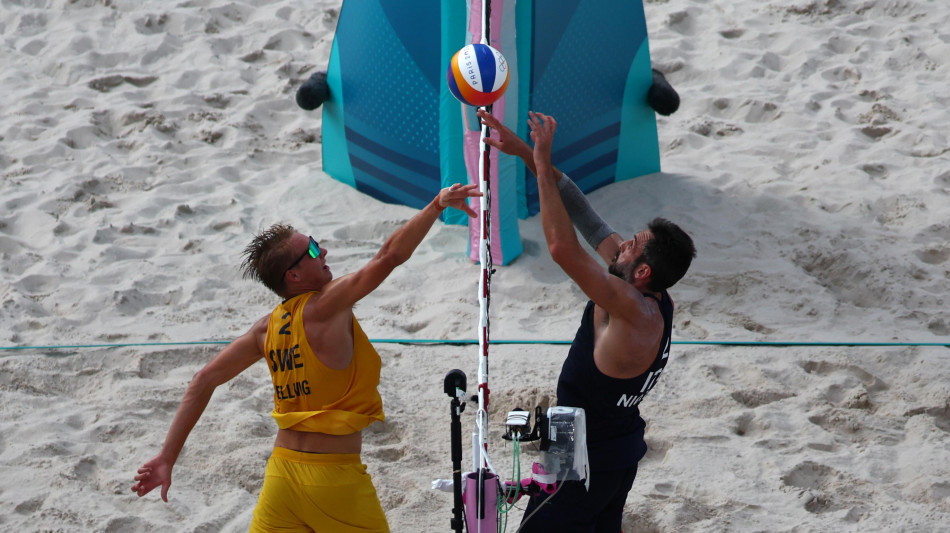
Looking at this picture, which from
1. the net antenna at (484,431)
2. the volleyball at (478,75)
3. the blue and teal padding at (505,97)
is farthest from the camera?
the blue and teal padding at (505,97)

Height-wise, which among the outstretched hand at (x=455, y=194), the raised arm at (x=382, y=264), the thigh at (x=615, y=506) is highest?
the outstretched hand at (x=455, y=194)

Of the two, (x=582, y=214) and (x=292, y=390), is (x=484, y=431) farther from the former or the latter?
(x=582, y=214)

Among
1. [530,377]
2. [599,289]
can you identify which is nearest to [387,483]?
[530,377]

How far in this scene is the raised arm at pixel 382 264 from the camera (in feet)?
8.82

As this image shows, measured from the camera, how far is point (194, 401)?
9.48ft

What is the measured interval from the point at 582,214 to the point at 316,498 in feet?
3.91

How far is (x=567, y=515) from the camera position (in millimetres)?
2857

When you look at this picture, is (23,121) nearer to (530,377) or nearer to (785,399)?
(530,377)

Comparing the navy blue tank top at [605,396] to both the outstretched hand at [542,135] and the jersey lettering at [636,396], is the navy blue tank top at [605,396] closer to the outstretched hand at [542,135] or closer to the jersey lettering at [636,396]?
the jersey lettering at [636,396]

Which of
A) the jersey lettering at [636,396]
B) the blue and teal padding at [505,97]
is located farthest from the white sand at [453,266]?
the jersey lettering at [636,396]

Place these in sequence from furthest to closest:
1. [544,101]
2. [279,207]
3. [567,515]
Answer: [279,207], [544,101], [567,515]

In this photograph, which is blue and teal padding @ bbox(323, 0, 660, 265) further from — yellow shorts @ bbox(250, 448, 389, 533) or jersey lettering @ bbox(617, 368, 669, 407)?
yellow shorts @ bbox(250, 448, 389, 533)

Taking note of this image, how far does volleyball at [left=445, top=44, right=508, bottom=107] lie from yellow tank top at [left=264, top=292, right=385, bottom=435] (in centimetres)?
72

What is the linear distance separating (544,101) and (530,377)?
Answer: 5.57ft
